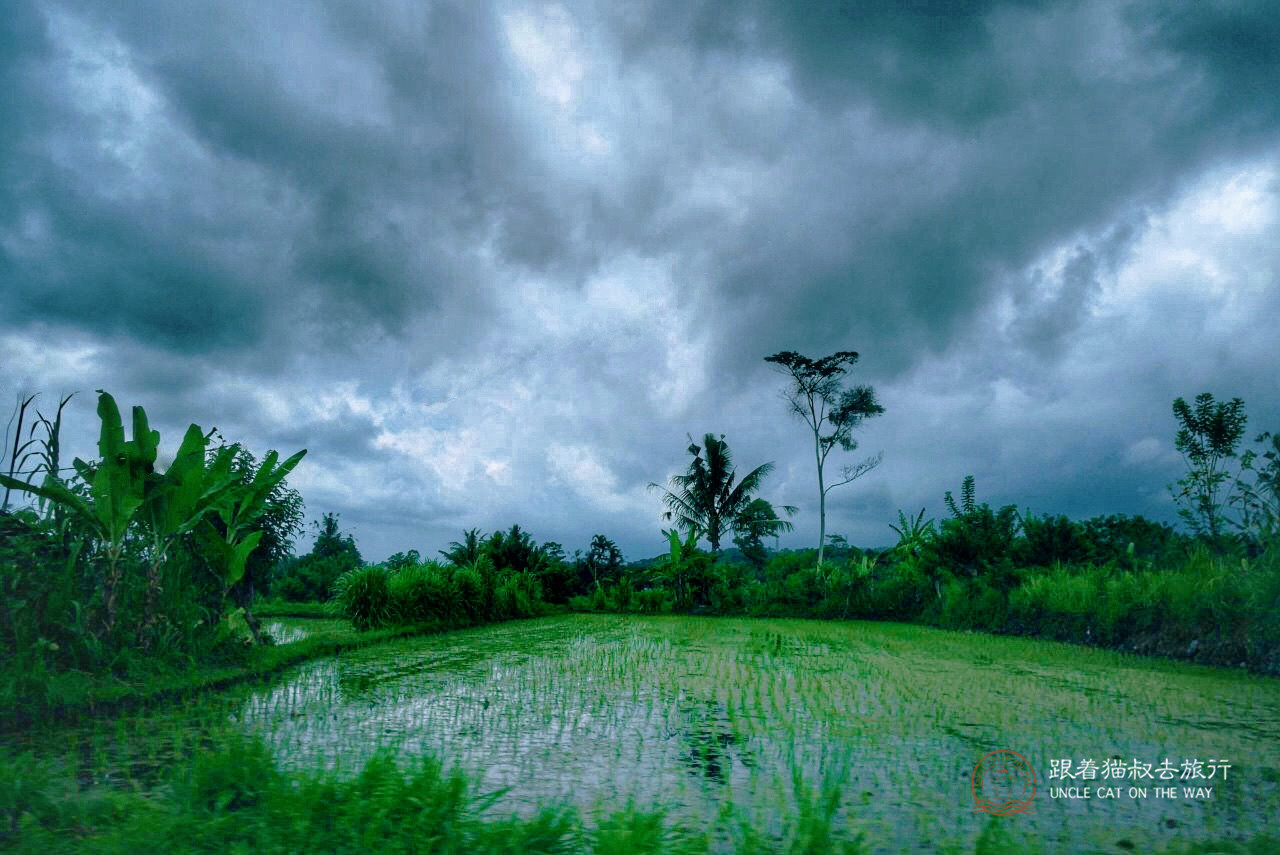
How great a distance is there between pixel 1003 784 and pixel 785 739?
1.11 m

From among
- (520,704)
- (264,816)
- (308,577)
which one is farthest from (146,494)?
(308,577)

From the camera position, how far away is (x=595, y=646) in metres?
8.80

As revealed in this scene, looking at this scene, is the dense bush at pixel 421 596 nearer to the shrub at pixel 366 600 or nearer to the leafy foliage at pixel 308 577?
the shrub at pixel 366 600

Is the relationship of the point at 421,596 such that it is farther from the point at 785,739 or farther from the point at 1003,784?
the point at 1003,784

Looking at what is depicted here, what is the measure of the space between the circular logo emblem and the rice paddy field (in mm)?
41

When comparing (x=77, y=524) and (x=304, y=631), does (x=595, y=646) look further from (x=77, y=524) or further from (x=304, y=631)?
(x=77, y=524)

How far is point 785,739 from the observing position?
386cm

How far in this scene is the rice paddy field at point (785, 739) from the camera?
8.67ft

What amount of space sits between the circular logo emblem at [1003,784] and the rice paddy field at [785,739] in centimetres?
4

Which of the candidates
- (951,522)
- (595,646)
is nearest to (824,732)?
(595,646)

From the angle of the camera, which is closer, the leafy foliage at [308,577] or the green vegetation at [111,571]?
the green vegetation at [111,571]

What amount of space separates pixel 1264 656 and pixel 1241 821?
5.57 m

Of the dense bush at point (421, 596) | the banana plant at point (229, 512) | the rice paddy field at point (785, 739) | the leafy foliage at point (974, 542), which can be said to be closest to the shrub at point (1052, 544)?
the leafy foliage at point (974, 542)

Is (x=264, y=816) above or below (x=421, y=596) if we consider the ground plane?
below
